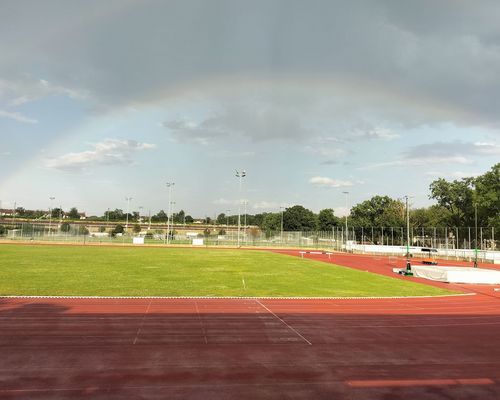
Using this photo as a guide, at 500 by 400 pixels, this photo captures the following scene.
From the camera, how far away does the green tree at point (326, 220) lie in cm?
16400

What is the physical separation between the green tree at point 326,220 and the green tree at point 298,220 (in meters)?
3.06

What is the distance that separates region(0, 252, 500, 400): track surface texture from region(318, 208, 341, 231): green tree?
477ft

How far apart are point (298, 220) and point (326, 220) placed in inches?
433

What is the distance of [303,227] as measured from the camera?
168 metres

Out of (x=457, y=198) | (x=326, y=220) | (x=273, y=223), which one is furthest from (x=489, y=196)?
(x=273, y=223)

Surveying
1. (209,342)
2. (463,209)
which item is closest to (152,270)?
(209,342)

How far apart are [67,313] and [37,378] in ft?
25.4

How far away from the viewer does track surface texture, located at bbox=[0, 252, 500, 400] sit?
30.2ft

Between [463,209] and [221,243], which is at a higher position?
[463,209]

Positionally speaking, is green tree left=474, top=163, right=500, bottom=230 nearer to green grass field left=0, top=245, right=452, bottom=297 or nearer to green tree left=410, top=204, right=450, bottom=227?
green tree left=410, top=204, right=450, bottom=227

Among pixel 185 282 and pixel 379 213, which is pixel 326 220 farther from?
pixel 185 282

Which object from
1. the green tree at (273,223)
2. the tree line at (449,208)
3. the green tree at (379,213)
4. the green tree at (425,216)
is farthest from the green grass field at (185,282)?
the green tree at (273,223)

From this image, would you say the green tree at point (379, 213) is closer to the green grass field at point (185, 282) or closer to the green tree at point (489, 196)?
the green tree at point (489, 196)

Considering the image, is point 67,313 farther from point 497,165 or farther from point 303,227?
point 303,227
